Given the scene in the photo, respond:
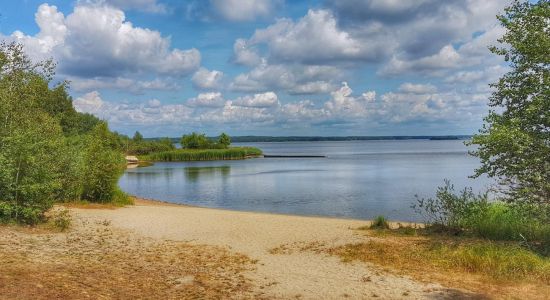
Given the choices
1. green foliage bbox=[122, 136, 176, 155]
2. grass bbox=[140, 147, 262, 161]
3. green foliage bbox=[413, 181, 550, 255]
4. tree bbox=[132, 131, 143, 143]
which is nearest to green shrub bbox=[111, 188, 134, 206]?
green foliage bbox=[413, 181, 550, 255]

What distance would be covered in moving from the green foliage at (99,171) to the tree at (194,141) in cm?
9028

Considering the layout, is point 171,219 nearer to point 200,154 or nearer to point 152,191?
point 152,191

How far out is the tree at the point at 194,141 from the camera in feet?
380

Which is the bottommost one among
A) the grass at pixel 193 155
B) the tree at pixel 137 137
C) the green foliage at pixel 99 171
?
the grass at pixel 193 155

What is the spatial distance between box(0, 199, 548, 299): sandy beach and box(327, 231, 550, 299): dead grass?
52 cm

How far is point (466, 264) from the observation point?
1127 cm

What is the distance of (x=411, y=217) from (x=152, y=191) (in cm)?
2694

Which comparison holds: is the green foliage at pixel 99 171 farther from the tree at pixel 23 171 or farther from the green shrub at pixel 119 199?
the tree at pixel 23 171

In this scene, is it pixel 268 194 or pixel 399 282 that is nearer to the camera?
pixel 399 282

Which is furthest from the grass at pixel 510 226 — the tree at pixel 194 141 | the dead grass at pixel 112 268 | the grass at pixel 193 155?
the tree at pixel 194 141

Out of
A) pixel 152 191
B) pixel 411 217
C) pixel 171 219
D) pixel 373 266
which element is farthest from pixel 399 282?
pixel 152 191

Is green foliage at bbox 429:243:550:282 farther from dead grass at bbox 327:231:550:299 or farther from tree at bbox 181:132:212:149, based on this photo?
tree at bbox 181:132:212:149

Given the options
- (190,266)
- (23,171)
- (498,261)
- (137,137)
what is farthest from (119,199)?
(137,137)

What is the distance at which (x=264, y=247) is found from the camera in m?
14.6
